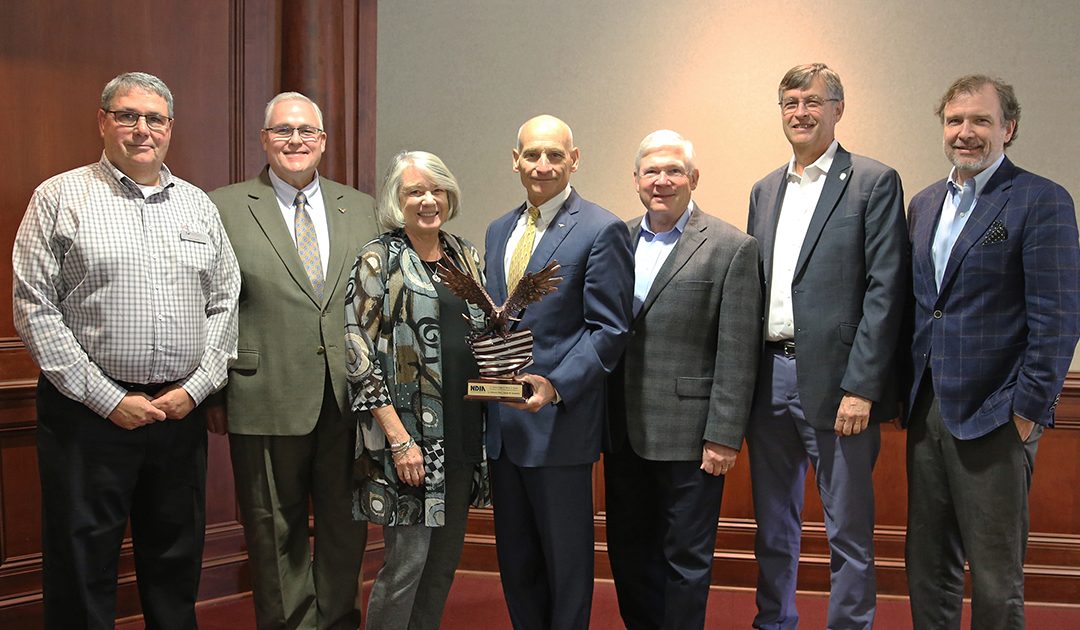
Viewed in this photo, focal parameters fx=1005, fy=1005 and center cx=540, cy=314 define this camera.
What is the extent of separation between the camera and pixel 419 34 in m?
4.62

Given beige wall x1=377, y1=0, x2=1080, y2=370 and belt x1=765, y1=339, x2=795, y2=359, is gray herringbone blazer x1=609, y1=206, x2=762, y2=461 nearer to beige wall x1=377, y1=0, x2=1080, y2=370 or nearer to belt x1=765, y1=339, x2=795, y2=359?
belt x1=765, y1=339, x2=795, y2=359

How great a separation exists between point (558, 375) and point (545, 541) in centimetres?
49

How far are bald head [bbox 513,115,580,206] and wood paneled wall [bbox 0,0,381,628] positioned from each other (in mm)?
1572

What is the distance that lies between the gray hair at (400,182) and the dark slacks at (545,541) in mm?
748

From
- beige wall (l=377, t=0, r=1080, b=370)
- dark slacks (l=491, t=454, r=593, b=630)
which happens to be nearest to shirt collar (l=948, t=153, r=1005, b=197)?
dark slacks (l=491, t=454, r=593, b=630)

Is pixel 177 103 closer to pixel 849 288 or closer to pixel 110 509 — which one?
pixel 110 509

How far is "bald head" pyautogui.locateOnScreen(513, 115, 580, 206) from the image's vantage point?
9.30 ft

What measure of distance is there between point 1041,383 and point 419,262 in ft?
5.54

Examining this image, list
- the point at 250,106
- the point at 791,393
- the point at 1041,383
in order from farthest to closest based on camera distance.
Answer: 1. the point at 250,106
2. the point at 791,393
3. the point at 1041,383

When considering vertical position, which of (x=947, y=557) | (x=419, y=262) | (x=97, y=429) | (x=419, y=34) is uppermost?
(x=419, y=34)

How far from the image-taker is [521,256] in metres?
2.87

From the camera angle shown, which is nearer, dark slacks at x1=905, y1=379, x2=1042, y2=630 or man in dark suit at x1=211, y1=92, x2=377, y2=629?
dark slacks at x1=905, y1=379, x2=1042, y2=630

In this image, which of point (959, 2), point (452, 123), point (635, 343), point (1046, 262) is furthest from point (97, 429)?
point (959, 2)

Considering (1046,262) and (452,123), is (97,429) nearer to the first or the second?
(452,123)
